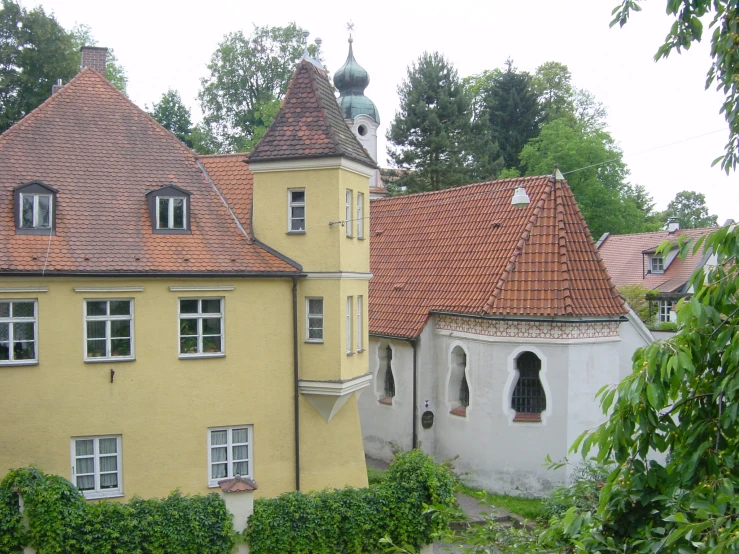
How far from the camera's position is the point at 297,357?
1872 centimetres

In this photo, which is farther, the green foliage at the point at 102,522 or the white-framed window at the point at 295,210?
the white-framed window at the point at 295,210

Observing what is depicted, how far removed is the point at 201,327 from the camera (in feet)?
58.9

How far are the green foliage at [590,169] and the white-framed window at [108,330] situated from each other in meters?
36.6

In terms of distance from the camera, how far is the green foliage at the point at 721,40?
5.79m

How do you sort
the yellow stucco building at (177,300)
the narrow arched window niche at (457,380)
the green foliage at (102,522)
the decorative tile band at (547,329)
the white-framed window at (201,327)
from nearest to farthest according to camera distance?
the green foliage at (102,522) < the yellow stucco building at (177,300) < the white-framed window at (201,327) < the decorative tile band at (547,329) < the narrow arched window niche at (457,380)

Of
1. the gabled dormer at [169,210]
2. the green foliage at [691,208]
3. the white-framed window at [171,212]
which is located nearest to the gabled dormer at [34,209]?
the gabled dormer at [169,210]

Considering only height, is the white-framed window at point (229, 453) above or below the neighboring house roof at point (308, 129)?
below

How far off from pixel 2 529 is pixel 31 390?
3.17 meters

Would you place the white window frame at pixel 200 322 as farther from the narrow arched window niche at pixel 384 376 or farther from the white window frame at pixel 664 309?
the white window frame at pixel 664 309

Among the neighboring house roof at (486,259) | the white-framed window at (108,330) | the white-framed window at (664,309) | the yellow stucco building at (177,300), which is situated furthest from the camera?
the white-framed window at (664,309)

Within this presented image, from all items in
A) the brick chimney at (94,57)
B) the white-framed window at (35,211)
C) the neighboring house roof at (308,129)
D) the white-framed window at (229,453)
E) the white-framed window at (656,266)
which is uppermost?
the brick chimney at (94,57)

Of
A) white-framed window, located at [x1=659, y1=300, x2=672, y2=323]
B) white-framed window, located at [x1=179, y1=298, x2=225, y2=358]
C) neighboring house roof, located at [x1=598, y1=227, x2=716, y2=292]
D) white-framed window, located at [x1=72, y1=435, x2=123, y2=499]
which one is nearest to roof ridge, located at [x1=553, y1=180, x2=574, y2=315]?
white-framed window, located at [x1=179, y1=298, x2=225, y2=358]

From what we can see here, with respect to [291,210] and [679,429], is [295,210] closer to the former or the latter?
[291,210]

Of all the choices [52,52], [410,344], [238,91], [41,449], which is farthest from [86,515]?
[238,91]
